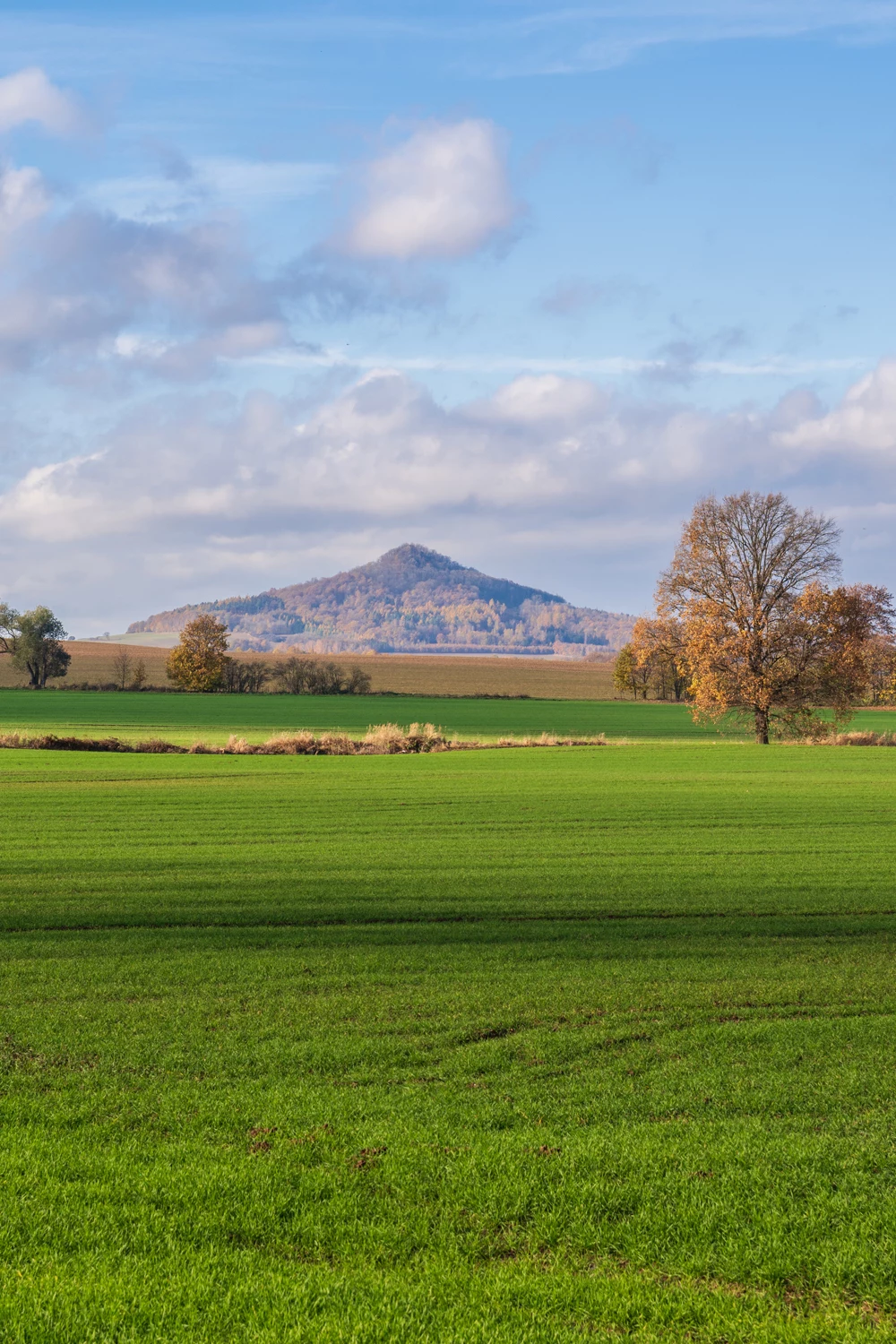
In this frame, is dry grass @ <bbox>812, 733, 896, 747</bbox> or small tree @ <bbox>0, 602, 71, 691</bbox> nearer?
dry grass @ <bbox>812, 733, 896, 747</bbox>

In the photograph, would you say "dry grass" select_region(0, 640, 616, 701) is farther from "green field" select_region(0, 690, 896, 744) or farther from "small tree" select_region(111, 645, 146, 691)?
"green field" select_region(0, 690, 896, 744)

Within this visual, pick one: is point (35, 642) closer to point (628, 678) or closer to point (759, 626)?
point (628, 678)

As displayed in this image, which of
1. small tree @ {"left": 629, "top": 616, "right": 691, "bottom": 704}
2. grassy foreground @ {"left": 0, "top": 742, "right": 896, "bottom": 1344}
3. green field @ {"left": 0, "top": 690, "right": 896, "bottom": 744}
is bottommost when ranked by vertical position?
grassy foreground @ {"left": 0, "top": 742, "right": 896, "bottom": 1344}

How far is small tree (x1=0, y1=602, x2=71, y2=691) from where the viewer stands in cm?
12112

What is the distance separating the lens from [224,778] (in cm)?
3897

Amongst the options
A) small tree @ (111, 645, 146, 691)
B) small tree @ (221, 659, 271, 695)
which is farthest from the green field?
small tree @ (221, 659, 271, 695)

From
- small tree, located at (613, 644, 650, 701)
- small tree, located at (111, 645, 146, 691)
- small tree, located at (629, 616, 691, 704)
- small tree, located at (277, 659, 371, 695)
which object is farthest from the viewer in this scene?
small tree, located at (613, 644, 650, 701)

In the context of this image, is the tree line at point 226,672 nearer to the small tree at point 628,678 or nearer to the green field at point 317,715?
the green field at point 317,715

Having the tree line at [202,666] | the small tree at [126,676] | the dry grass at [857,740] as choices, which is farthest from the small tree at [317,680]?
the dry grass at [857,740]

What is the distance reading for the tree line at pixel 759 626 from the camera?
5484cm

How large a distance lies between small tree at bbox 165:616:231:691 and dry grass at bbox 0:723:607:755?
63.0 m

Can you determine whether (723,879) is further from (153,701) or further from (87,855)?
(153,701)

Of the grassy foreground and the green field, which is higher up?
the green field

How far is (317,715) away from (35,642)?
49.8m
